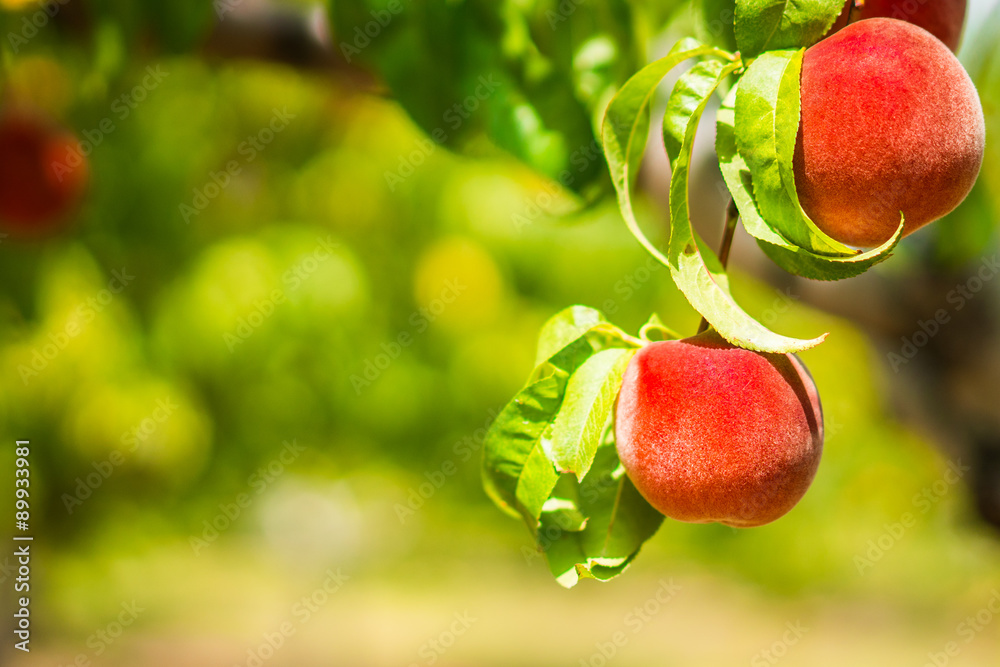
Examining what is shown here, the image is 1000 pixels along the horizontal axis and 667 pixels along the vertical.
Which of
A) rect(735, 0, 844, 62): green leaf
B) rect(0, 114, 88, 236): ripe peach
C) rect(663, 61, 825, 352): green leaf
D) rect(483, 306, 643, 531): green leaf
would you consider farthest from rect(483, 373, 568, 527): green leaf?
rect(0, 114, 88, 236): ripe peach

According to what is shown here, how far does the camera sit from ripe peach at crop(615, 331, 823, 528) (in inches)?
22.2

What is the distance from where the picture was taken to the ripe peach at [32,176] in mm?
1962

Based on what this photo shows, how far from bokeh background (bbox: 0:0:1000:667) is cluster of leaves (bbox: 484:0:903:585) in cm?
13

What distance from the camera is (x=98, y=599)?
5062 millimetres

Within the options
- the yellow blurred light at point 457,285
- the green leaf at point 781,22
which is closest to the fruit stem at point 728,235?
the green leaf at point 781,22

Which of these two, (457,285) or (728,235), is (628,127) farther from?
(457,285)

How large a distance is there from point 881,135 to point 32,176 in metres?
1.96

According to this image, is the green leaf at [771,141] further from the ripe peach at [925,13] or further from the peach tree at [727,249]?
the ripe peach at [925,13]

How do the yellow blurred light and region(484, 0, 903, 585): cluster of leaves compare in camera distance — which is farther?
the yellow blurred light

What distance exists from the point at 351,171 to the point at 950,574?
5.40 m

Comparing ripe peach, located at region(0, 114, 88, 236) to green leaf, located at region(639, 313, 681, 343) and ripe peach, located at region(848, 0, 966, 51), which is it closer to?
green leaf, located at region(639, 313, 681, 343)

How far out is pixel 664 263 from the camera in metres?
0.59

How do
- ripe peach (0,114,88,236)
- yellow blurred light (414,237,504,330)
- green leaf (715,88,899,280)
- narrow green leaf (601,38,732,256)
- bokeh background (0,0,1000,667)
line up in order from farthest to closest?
yellow blurred light (414,237,504,330) → ripe peach (0,114,88,236) → bokeh background (0,0,1000,667) → narrow green leaf (601,38,732,256) → green leaf (715,88,899,280)

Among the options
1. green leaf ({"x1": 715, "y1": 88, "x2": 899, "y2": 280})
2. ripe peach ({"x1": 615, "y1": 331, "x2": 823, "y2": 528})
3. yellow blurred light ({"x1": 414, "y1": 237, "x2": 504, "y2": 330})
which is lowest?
yellow blurred light ({"x1": 414, "y1": 237, "x2": 504, "y2": 330})
